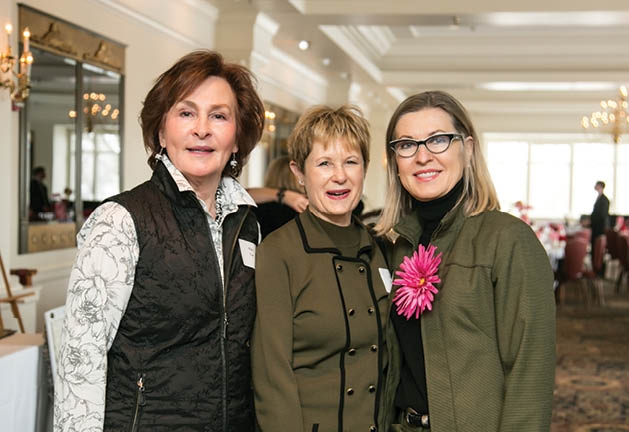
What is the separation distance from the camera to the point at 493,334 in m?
1.99

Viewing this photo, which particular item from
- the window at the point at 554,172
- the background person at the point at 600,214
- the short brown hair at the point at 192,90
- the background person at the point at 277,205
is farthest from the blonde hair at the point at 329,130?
the window at the point at 554,172

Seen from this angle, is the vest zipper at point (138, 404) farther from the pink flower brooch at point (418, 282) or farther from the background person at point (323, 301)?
the pink flower brooch at point (418, 282)

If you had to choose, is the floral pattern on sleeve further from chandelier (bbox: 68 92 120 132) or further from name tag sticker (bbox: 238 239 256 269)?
chandelier (bbox: 68 92 120 132)

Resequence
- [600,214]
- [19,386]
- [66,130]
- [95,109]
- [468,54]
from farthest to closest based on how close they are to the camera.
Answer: [600,214] → [468,54] → [95,109] → [66,130] → [19,386]

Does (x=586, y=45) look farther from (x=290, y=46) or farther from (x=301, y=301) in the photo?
(x=301, y=301)

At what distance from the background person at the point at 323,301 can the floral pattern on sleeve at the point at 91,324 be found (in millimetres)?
408

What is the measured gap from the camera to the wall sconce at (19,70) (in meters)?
A: 4.95

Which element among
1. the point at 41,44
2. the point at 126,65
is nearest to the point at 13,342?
the point at 41,44

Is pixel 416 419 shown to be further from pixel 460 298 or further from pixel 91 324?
pixel 91 324

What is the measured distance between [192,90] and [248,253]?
474mm

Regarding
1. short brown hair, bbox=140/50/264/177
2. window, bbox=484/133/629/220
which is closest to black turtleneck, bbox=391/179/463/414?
short brown hair, bbox=140/50/264/177

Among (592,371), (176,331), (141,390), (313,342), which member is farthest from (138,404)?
(592,371)

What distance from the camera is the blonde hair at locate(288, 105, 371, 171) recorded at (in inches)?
89.1

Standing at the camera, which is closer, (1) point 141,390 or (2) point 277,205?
(1) point 141,390
